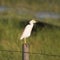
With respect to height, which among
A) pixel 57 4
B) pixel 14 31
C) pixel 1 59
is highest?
pixel 57 4

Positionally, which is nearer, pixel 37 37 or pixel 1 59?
pixel 1 59

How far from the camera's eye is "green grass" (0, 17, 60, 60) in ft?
27.5

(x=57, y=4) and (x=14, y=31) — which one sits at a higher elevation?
(x=57, y=4)

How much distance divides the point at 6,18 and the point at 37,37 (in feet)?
5.35

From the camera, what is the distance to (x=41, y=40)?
372 inches

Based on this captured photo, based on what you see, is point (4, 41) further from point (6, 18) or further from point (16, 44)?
point (6, 18)

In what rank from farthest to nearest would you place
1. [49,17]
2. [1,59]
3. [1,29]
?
[49,17] < [1,29] < [1,59]

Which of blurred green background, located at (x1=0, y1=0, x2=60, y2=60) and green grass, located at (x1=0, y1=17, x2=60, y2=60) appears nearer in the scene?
green grass, located at (x1=0, y1=17, x2=60, y2=60)

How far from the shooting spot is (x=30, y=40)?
938 centimetres

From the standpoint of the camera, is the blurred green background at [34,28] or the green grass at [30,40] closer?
the green grass at [30,40]

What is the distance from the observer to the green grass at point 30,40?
27.5 ft

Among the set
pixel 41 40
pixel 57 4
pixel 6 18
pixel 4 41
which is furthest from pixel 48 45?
pixel 57 4

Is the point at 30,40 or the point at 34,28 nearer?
the point at 30,40

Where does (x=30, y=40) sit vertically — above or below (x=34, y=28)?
below
